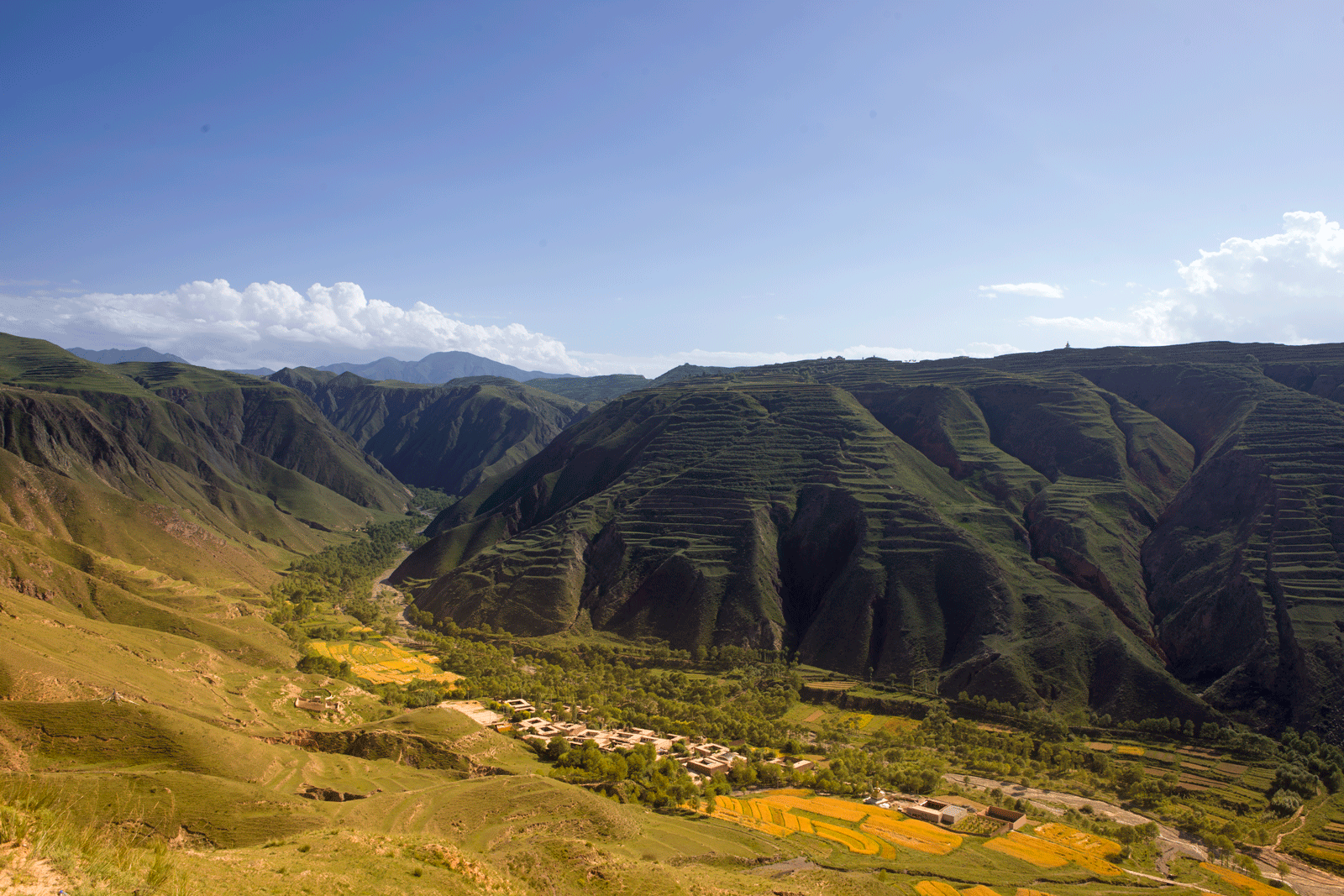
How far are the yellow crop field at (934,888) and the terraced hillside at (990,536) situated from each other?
4893 centimetres

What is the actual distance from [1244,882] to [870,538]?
70257mm

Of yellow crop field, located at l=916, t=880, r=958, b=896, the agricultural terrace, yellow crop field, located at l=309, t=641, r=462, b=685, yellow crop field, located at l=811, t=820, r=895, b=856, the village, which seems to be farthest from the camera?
yellow crop field, located at l=309, t=641, r=462, b=685

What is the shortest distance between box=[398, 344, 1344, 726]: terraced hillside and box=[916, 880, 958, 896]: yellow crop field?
4893 centimetres

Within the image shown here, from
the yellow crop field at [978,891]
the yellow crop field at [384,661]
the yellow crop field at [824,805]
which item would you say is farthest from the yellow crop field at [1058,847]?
the yellow crop field at [384,661]

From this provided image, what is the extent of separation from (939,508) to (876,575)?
22.6 metres

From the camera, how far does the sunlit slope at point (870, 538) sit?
102 metres

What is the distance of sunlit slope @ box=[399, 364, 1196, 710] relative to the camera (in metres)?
102

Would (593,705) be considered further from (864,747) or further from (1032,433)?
(1032,433)

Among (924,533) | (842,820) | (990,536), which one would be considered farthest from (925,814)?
(990,536)

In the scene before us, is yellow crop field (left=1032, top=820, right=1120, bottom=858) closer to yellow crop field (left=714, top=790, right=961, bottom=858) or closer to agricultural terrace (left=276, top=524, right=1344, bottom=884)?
agricultural terrace (left=276, top=524, right=1344, bottom=884)

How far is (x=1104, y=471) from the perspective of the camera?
447 ft

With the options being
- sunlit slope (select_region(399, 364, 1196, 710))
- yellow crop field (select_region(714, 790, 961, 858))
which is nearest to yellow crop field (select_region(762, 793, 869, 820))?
yellow crop field (select_region(714, 790, 961, 858))

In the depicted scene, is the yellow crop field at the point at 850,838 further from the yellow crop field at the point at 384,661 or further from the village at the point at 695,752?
the yellow crop field at the point at 384,661

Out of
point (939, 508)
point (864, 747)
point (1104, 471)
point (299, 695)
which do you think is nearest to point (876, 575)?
point (939, 508)
